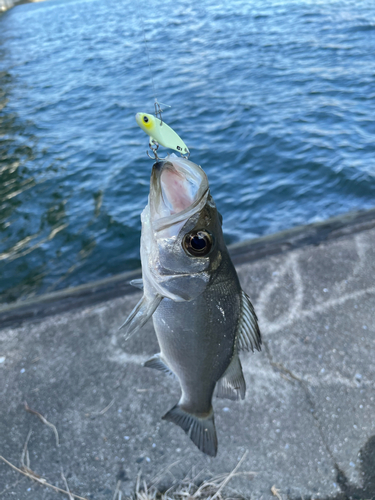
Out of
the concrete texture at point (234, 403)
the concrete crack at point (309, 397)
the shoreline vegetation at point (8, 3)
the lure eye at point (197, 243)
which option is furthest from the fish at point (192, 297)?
the shoreline vegetation at point (8, 3)

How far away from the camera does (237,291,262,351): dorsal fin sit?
2.10m

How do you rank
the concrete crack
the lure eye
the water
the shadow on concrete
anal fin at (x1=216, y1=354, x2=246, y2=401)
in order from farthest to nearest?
the water → the concrete crack → the shadow on concrete → anal fin at (x1=216, y1=354, x2=246, y2=401) → the lure eye

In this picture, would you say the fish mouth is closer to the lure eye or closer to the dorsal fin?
the lure eye

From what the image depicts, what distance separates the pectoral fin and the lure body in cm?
68

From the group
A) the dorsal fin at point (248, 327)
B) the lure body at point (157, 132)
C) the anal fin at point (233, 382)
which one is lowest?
the anal fin at point (233, 382)

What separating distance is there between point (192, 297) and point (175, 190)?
0.52m

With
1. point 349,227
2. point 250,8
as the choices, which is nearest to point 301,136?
point 349,227

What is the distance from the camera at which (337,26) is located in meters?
13.1

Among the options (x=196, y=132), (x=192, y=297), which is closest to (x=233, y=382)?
(x=192, y=297)

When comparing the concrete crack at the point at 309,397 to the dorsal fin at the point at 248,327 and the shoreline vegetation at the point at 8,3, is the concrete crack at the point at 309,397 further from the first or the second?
the shoreline vegetation at the point at 8,3

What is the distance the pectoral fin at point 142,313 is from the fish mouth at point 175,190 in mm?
383

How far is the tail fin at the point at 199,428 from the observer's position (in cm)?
232

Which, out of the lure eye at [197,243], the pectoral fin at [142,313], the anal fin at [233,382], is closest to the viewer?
the lure eye at [197,243]

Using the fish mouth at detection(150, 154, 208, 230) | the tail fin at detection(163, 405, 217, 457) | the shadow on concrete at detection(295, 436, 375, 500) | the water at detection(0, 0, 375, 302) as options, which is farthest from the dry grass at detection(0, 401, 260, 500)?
the water at detection(0, 0, 375, 302)
